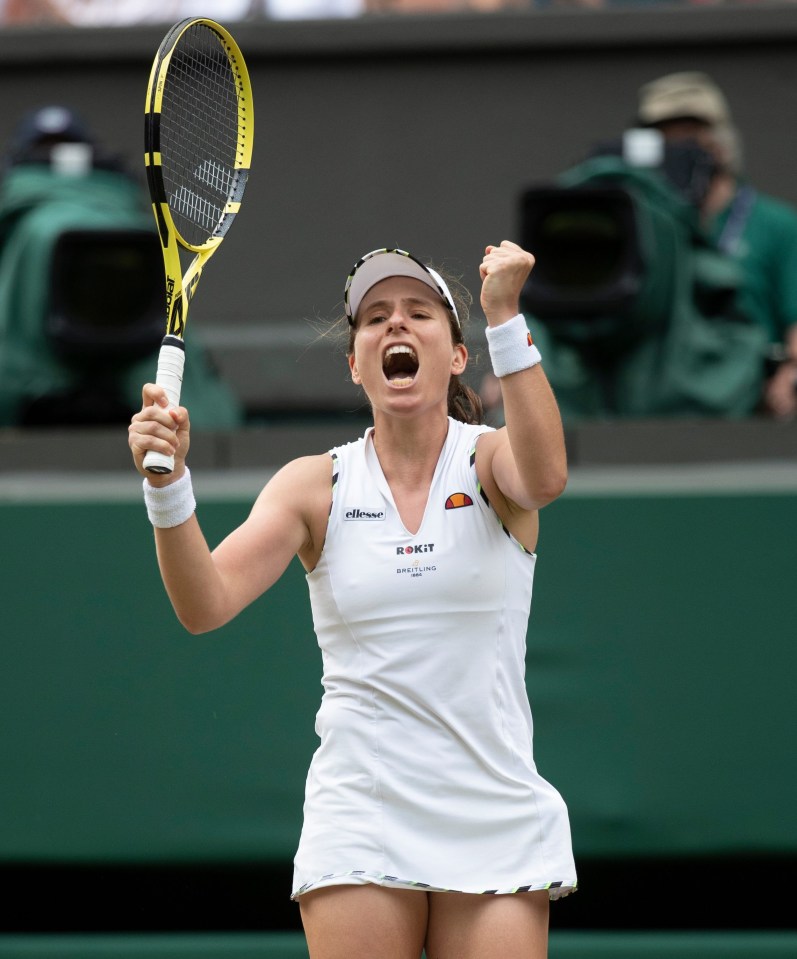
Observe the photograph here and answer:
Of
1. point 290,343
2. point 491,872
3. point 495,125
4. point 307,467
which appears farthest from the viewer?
point 495,125

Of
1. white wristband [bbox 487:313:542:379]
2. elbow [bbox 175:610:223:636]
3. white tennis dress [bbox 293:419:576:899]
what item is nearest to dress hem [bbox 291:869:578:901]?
white tennis dress [bbox 293:419:576:899]

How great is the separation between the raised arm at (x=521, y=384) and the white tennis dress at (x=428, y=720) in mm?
202

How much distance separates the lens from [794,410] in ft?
14.1

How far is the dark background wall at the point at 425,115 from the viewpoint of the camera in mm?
5855

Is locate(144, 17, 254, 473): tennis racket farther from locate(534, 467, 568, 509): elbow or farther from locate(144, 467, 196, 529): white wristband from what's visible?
locate(534, 467, 568, 509): elbow

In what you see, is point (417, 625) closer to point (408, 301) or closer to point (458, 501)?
point (458, 501)

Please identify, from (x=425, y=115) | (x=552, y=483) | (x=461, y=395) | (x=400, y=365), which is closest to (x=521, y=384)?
(x=552, y=483)

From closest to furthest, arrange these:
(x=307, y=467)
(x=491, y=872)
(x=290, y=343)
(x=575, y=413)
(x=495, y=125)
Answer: (x=491, y=872) < (x=307, y=467) < (x=575, y=413) < (x=290, y=343) < (x=495, y=125)

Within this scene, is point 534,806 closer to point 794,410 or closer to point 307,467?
point 307,467

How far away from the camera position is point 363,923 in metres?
2.29

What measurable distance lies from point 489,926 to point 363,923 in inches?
7.9

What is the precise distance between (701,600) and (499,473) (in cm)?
145

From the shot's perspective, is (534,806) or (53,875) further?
(53,875)

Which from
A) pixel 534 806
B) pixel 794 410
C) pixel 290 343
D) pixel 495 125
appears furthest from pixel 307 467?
pixel 495 125
